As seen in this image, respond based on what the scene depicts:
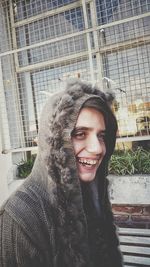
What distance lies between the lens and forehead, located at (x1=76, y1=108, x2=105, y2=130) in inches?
68.9

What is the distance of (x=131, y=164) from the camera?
4.96 meters

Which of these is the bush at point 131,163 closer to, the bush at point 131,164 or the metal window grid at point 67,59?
the bush at point 131,164

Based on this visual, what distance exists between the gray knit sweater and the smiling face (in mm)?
110

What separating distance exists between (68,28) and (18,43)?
1.37 m

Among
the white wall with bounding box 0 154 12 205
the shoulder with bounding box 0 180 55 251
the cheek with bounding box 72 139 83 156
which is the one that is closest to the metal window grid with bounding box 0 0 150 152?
the white wall with bounding box 0 154 12 205

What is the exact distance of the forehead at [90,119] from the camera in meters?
1.75

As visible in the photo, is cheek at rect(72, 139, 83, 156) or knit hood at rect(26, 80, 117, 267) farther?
cheek at rect(72, 139, 83, 156)

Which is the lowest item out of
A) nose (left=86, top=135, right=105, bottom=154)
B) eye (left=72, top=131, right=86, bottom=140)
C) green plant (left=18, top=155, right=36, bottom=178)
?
green plant (left=18, top=155, right=36, bottom=178)

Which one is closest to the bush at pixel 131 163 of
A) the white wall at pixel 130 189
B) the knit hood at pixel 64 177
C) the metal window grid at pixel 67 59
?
the white wall at pixel 130 189

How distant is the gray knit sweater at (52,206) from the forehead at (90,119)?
0.09m

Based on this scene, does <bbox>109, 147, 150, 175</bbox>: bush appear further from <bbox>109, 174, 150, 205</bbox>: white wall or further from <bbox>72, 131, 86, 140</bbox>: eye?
<bbox>72, 131, 86, 140</bbox>: eye

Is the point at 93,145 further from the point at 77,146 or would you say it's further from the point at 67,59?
the point at 67,59

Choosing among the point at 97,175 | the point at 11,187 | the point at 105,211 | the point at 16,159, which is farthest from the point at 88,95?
the point at 16,159

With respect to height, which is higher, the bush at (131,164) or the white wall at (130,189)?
the bush at (131,164)
